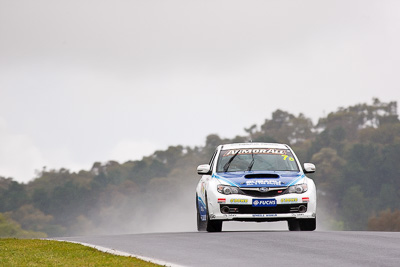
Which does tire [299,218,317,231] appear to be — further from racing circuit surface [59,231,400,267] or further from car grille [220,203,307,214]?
racing circuit surface [59,231,400,267]

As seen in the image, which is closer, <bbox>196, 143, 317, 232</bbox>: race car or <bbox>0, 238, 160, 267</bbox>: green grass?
<bbox>0, 238, 160, 267</bbox>: green grass

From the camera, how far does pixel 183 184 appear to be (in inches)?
6752

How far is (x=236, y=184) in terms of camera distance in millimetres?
17953

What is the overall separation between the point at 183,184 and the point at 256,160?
153m

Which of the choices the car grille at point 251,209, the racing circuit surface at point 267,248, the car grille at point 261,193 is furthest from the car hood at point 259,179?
the racing circuit surface at point 267,248

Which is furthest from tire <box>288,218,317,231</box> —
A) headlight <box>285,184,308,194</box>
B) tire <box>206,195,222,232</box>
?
tire <box>206,195,222,232</box>

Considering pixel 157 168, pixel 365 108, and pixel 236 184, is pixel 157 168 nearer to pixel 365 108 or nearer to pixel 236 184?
pixel 365 108

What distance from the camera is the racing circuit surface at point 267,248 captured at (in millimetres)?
12402

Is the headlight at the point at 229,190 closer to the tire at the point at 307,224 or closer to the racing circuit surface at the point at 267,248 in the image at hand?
the racing circuit surface at the point at 267,248

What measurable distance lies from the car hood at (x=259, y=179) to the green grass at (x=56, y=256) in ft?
11.2

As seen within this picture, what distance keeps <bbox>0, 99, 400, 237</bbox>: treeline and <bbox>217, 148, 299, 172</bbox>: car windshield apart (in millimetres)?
116898

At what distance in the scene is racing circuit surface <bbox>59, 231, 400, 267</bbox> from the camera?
1240cm

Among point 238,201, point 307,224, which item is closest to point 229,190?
point 238,201

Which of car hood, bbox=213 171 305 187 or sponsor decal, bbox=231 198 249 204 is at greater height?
car hood, bbox=213 171 305 187
